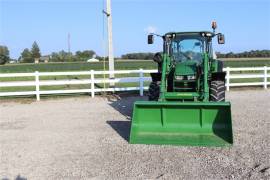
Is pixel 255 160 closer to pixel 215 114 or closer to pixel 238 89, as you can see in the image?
pixel 215 114

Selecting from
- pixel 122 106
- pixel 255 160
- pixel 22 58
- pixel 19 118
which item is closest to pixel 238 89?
pixel 122 106

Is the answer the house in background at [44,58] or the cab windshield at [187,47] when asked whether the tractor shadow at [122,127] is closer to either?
the cab windshield at [187,47]

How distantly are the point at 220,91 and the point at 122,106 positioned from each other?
14.8 feet

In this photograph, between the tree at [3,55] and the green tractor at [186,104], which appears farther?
the tree at [3,55]

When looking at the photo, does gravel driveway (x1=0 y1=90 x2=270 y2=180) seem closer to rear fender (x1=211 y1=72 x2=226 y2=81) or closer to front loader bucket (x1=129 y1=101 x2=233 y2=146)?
front loader bucket (x1=129 y1=101 x2=233 y2=146)

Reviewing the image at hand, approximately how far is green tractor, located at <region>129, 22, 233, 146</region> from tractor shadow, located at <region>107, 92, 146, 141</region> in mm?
668

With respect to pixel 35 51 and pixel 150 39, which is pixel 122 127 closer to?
pixel 150 39

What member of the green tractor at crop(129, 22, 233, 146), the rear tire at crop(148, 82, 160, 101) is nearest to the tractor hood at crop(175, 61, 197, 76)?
the green tractor at crop(129, 22, 233, 146)

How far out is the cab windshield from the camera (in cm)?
1025

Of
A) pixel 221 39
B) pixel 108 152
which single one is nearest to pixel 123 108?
pixel 221 39

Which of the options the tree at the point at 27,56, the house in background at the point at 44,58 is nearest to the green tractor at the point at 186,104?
the house in background at the point at 44,58

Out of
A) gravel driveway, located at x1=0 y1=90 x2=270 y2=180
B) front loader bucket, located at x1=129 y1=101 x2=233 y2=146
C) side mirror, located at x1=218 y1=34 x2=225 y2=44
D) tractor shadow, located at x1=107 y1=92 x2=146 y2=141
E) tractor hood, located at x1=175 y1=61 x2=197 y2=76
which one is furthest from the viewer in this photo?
side mirror, located at x1=218 y1=34 x2=225 y2=44

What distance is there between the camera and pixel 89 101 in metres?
15.0

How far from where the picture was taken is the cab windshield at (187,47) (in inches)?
404
